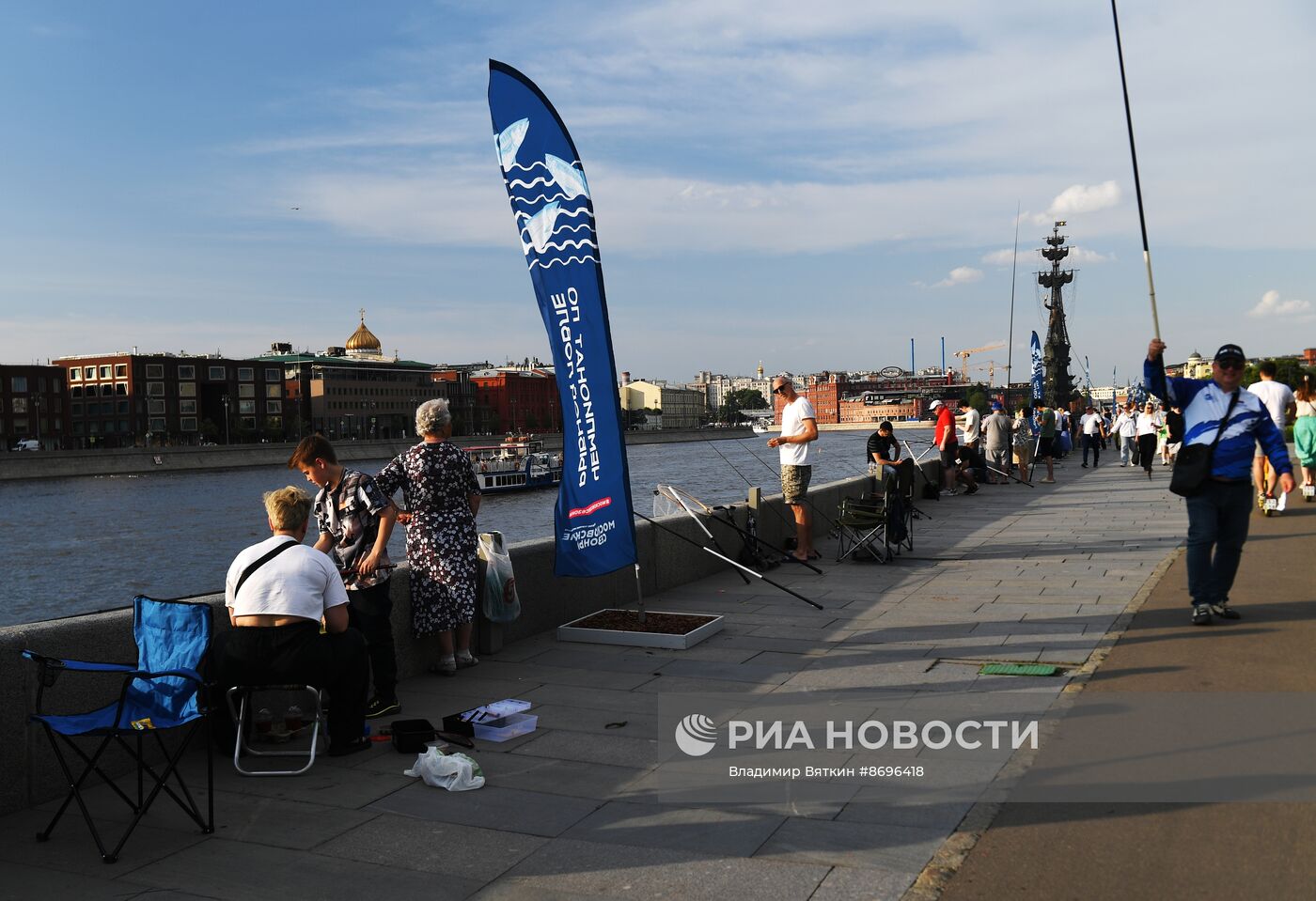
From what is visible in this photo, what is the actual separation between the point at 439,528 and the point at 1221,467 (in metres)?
4.46

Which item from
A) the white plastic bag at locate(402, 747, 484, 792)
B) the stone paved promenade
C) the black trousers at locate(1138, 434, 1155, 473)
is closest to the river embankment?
the black trousers at locate(1138, 434, 1155, 473)

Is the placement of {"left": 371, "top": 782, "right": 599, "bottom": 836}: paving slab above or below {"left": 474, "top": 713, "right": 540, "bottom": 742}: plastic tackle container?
below

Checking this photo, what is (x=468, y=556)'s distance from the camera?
20.4 feet

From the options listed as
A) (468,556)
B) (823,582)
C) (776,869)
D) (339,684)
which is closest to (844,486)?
(823,582)

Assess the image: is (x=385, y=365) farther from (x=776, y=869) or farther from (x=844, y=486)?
(x=776, y=869)

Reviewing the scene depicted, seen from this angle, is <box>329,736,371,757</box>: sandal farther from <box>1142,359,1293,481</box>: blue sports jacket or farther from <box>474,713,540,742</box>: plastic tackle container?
<box>1142,359,1293,481</box>: blue sports jacket

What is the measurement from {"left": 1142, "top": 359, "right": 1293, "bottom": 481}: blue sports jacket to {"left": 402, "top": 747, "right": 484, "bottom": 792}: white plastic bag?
4.51 meters

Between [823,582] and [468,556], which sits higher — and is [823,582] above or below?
below

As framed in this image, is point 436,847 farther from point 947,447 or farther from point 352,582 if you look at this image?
point 947,447

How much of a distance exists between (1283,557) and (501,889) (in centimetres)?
802

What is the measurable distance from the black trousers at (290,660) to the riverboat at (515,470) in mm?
56038

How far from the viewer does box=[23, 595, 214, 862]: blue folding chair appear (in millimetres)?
3809

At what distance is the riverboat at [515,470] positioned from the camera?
205ft

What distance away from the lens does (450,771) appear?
4.32m
